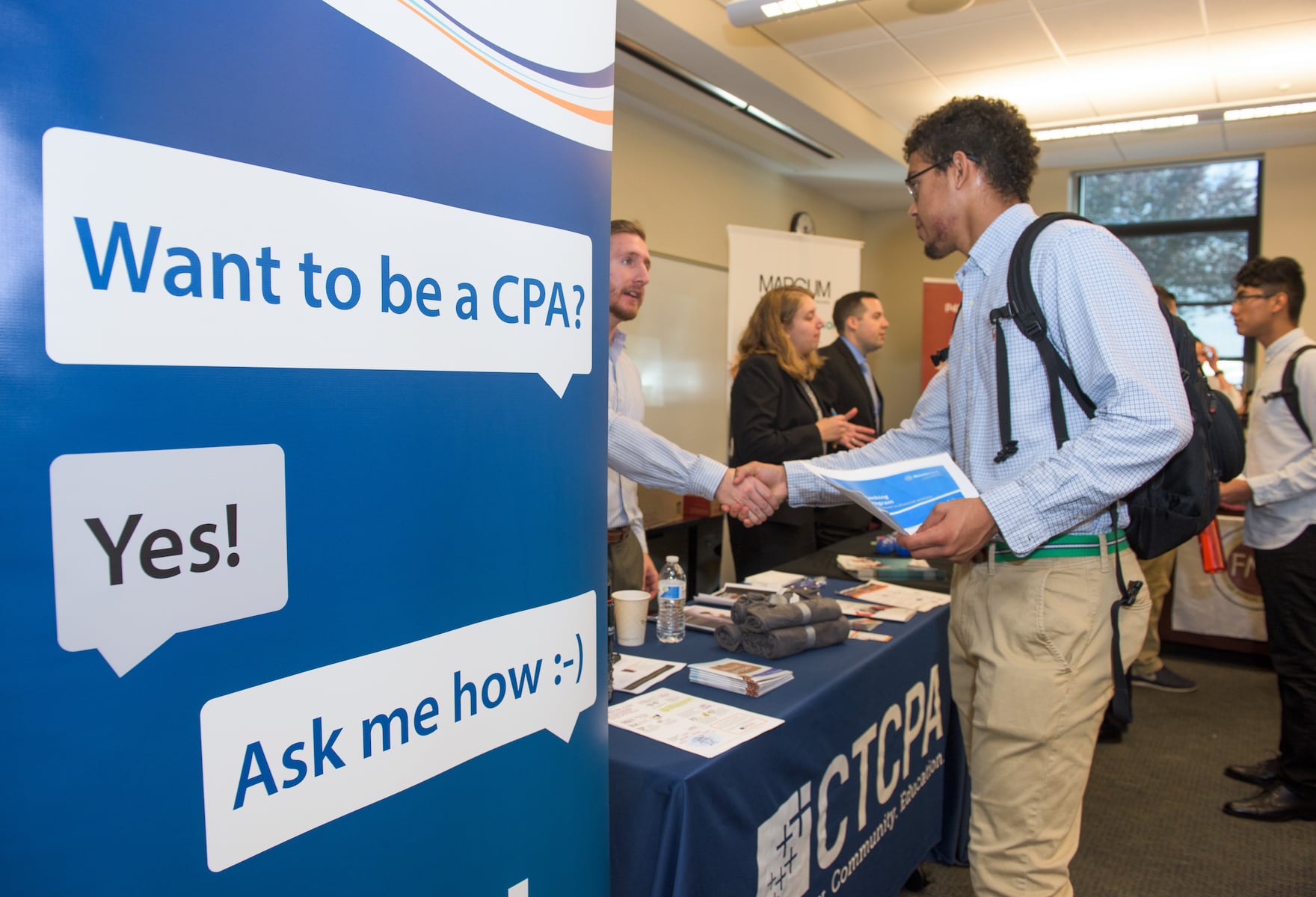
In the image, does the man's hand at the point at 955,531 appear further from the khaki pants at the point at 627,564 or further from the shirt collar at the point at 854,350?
the shirt collar at the point at 854,350

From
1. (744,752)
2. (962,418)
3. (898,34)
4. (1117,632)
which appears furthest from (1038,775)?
(898,34)

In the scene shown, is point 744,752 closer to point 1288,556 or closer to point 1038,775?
point 1038,775

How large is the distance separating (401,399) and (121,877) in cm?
43

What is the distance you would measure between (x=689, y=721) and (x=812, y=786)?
0.28 metres

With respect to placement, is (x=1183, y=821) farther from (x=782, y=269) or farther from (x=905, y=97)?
(x=905, y=97)

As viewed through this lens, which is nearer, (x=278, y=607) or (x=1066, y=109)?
(x=278, y=607)

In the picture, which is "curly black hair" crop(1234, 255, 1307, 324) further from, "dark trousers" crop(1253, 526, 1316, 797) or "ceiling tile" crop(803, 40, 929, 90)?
"ceiling tile" crop(803, 40, 929, 90)

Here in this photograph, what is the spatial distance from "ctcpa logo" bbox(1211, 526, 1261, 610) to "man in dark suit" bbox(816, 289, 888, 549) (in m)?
1.80

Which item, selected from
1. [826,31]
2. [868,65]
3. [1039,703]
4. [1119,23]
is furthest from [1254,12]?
[1039,703]

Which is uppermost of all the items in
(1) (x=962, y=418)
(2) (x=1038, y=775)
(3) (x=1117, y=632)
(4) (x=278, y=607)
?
(1) (x=962, y=418)

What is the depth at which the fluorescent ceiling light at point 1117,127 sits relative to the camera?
565 centimetres

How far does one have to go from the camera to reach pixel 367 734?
79 centimetres

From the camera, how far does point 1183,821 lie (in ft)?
8.93

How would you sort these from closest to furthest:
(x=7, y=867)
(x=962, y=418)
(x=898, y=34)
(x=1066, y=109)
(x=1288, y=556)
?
1. (x=7, y=867)
2. (x=962, y=418)
3. (x=1288, y=556)
4. (x=898, y=34)
5. (x=1066, y=109)
